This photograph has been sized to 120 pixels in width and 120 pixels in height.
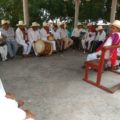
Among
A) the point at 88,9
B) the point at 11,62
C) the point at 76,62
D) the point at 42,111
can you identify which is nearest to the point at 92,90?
the point at 42,111

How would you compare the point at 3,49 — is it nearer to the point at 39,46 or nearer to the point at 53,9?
the point at 39,46

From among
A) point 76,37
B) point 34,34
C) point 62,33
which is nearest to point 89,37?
point 76,37

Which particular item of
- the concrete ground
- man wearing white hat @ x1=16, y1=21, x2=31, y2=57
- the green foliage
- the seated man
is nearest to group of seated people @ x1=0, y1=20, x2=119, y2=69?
man wearing white hat @ x1=16, y1=21, x2=31, y2=57

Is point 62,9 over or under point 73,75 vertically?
over

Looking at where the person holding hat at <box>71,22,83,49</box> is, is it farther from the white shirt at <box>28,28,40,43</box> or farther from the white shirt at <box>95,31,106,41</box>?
the white shirt at <box>28,28,40,43</box>

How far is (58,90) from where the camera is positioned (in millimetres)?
5086

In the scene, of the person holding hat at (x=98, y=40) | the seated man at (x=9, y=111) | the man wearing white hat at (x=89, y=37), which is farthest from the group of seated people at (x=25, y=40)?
the seated man at (x=9, y=111)

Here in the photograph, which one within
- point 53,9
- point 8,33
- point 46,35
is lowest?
point 46,35

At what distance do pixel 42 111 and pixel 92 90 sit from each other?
4.65 feet

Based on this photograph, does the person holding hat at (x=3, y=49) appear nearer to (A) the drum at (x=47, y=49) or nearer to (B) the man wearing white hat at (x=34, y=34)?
(B) the man wearing white hat at (x=34, y=34)

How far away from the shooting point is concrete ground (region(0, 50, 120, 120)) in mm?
4090

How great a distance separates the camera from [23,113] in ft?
8.59

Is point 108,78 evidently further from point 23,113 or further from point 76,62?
point 23,113

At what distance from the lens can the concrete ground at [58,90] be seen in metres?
4.09
